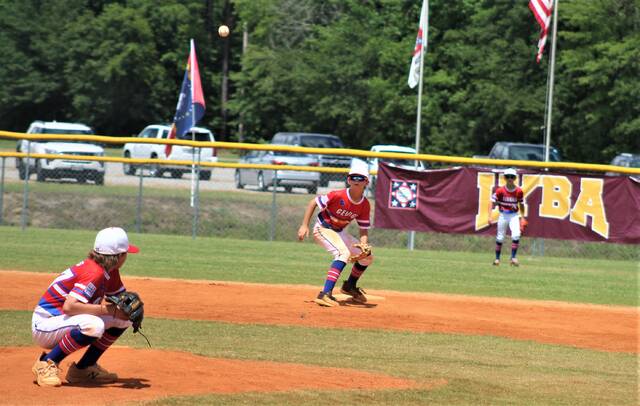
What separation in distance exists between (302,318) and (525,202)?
11.5 meters

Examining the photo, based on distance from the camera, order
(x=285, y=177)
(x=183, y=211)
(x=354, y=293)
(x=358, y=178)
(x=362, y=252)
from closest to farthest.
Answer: (x=358, y=178) < (x=362, y=252) < (x=354, y=293) < (x=183, y=211) < (x=285, y=177)

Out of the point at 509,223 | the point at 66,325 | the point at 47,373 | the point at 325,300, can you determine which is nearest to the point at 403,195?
the point at 509,223

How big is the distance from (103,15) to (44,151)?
2754cm

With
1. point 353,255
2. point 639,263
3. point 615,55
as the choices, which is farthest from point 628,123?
point 353,255

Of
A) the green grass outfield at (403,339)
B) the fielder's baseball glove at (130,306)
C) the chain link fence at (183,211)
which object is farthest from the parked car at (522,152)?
the fielder's baseball glove at (130,306)

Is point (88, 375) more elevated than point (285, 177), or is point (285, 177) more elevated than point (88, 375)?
point (285, 177)

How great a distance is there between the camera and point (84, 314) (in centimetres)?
789

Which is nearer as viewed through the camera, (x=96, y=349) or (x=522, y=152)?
(x=96, y=349)

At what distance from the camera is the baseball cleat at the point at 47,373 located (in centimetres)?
791

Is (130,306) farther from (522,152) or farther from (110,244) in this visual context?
(522,152)

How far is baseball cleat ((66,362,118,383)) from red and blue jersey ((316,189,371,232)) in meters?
5.64

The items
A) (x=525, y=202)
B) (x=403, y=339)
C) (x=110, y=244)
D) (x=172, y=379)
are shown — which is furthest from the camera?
(x=525, y=202)

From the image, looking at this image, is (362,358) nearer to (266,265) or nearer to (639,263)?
(266,265)

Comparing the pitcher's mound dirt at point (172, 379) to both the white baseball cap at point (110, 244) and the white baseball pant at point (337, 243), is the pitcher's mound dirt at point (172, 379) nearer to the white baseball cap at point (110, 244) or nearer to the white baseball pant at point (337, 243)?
the white baseball cap at point (110, 244)
